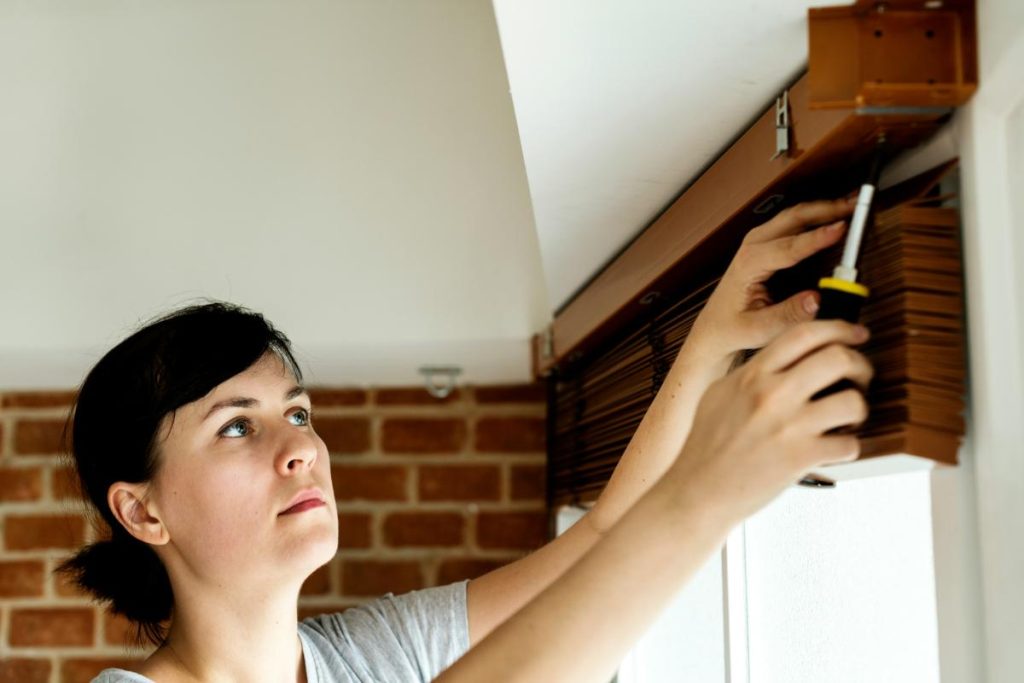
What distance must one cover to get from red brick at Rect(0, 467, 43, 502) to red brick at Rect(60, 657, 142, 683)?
36 cm

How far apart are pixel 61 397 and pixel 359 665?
1.27 meters

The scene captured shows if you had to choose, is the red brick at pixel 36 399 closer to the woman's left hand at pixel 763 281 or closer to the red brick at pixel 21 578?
the red brick at pixel 21 578

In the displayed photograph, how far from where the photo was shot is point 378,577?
2.42 meters

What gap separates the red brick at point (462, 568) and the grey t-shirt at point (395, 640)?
76 cm

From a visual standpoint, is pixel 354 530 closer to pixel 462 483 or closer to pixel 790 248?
pixel 462 483

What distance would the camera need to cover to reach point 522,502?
2416 mm

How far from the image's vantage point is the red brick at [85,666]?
2.45 metres

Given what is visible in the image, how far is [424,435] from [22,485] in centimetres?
88

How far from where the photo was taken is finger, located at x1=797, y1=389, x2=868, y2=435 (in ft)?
2.25

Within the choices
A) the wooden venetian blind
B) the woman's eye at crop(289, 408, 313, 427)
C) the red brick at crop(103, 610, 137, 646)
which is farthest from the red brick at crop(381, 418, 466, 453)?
the wooden venetian blind

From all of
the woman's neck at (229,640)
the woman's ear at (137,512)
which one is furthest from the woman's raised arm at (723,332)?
the woman's ear at (137,512)

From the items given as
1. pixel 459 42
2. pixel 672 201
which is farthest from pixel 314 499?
pixel 459 42

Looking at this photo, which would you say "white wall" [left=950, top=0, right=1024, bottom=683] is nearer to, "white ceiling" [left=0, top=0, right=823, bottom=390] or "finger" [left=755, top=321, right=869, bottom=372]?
"finger" [left=755, top=321, right=869, bottom=372]

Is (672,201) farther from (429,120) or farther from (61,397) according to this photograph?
(61,397)
